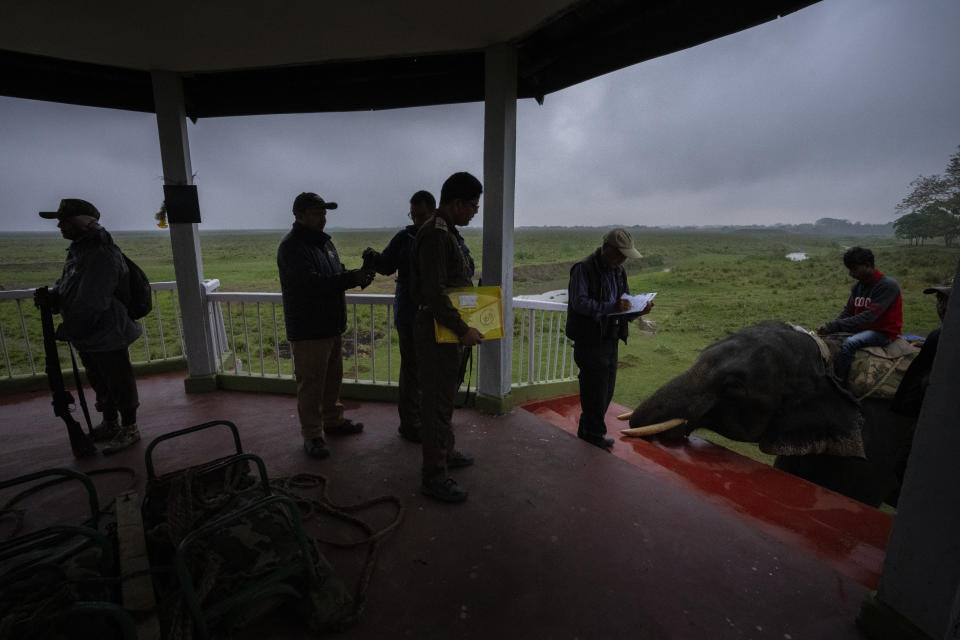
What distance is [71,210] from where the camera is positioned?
8.55 ft

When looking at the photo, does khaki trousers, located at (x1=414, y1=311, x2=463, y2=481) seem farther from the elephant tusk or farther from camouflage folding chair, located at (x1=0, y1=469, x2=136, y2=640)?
the elephant tusk

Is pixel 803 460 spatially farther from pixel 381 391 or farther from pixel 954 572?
pixel 381 391

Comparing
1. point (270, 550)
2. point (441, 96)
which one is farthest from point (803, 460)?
point (441, 96)

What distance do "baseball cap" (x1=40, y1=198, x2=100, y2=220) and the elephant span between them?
4.30m

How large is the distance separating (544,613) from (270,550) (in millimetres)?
1087

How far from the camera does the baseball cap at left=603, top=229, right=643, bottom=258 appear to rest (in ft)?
9.40

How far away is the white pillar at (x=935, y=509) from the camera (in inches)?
51.4

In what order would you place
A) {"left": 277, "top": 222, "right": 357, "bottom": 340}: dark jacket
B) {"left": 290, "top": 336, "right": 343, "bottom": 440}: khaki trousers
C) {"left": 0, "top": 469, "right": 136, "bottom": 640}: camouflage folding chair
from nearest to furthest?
1. {"left": 0, "top": 469, "right": 136, "bottom": 640}: camouflage folding chair
2. {"left": 277, "top": 222, "right": 357, "bottom": 340}: dark jacket
3. {"left": 290, "top": 336, "right": 343, "bottom": 440}: khaki trousers

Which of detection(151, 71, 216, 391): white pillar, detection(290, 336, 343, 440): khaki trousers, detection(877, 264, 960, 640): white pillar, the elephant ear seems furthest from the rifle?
the elephant ear

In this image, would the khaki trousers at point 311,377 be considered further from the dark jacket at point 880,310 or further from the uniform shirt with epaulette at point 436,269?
the dark jacket at point 880,310

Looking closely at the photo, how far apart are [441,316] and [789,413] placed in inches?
123

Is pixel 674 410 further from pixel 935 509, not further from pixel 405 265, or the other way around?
pixel 405 265

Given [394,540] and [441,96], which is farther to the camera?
[441,96]

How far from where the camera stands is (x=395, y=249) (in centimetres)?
290
